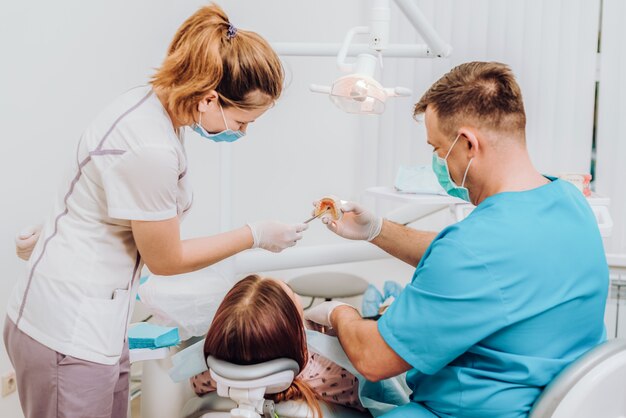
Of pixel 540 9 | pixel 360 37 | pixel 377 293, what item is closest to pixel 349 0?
pixel 360 37

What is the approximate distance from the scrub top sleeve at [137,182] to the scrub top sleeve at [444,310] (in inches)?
19.0

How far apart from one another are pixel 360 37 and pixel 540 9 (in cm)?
72

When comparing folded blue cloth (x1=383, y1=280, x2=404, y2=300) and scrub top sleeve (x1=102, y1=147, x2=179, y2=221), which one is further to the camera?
folded blue cloth (x1=383, y1=280, x2=404, y2=300)

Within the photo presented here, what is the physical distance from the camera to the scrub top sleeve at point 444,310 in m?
1.08

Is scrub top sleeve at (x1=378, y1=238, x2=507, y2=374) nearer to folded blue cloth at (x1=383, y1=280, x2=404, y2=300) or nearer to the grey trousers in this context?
the grey trousers

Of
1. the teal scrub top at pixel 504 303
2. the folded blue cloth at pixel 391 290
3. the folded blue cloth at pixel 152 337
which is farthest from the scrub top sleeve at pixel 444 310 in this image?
the folded blue cloth at pixel 391 290

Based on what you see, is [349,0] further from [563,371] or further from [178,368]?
[563,371]

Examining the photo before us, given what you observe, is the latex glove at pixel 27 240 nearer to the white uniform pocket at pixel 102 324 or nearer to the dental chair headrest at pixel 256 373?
the white uniform pocket at pixel 102 324

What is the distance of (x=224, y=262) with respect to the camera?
1.81 metres

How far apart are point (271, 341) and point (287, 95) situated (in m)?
1.70

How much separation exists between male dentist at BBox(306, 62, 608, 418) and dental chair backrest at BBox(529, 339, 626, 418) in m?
0.05

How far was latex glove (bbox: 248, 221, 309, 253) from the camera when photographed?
56.2 inches

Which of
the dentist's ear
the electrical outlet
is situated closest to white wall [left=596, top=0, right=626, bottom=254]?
the dentist's ear

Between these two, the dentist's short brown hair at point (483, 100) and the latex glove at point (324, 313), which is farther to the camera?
the latex glove at point (324, 313)
